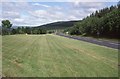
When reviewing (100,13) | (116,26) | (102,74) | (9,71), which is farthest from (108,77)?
(100,13)

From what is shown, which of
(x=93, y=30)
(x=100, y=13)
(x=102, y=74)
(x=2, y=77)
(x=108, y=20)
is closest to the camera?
(x=2, y=77)

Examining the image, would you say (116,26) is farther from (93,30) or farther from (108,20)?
(93,30)

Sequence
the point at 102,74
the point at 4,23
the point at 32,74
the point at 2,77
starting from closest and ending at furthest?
the point at 2,77 → the point at 32,74 → the point at 102,74 → the point at 4,23

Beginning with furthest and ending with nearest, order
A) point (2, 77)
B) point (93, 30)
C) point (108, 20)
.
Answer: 1. point (93, 30)
2. point (108, 20)
3. point (2, 77)

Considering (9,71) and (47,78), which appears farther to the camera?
(9,71)

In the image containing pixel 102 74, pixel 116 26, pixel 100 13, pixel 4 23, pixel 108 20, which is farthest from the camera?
pixel 4 23

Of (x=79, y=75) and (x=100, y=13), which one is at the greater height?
(x=100, y=13)

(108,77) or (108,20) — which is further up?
(108,20)

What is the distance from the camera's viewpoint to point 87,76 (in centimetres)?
1265

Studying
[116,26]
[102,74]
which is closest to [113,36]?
[116,26]

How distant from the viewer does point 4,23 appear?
166375 mm

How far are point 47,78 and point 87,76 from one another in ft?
7.02

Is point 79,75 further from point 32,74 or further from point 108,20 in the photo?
point 108,20

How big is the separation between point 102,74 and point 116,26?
6150 cm
